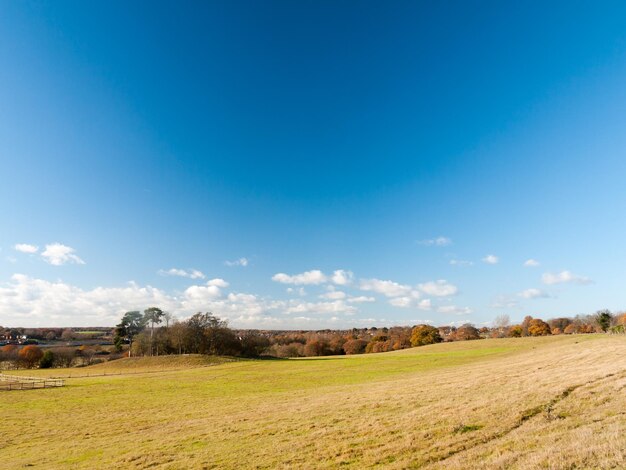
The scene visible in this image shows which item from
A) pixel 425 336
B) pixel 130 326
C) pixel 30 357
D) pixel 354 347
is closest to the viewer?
pixel 30 357

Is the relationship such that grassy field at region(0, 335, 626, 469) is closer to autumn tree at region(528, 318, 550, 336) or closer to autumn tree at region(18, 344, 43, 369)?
autumn tree at region(18, 344, 43, 369)

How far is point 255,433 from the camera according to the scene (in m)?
22.0

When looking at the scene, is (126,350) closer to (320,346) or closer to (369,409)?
(320,346)

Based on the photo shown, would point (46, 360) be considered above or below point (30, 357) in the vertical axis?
below

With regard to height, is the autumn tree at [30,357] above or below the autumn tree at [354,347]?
above

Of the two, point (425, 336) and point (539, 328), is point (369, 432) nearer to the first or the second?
point (425, 336)

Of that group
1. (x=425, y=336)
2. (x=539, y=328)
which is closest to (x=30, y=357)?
(x=425, y=336)

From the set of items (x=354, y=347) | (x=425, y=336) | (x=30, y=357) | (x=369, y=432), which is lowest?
(x=354, y=347)

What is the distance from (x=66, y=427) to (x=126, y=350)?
130 m

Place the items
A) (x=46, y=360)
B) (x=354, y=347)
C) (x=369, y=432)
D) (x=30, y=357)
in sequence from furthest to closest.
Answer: (x=354, y=347) → (x=30, y=357) → (x=46, y=360) → (x=369, y=432)

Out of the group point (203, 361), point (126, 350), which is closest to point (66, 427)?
point (203, 361)

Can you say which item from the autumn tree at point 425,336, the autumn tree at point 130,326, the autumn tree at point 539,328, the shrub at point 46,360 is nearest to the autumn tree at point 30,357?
the shrub at point 46,360

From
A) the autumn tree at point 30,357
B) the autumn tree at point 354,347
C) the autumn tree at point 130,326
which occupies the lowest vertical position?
the autumn tree at point 354,347

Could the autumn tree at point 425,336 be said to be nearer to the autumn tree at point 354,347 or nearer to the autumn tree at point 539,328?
the autumn tree at point 354,347
